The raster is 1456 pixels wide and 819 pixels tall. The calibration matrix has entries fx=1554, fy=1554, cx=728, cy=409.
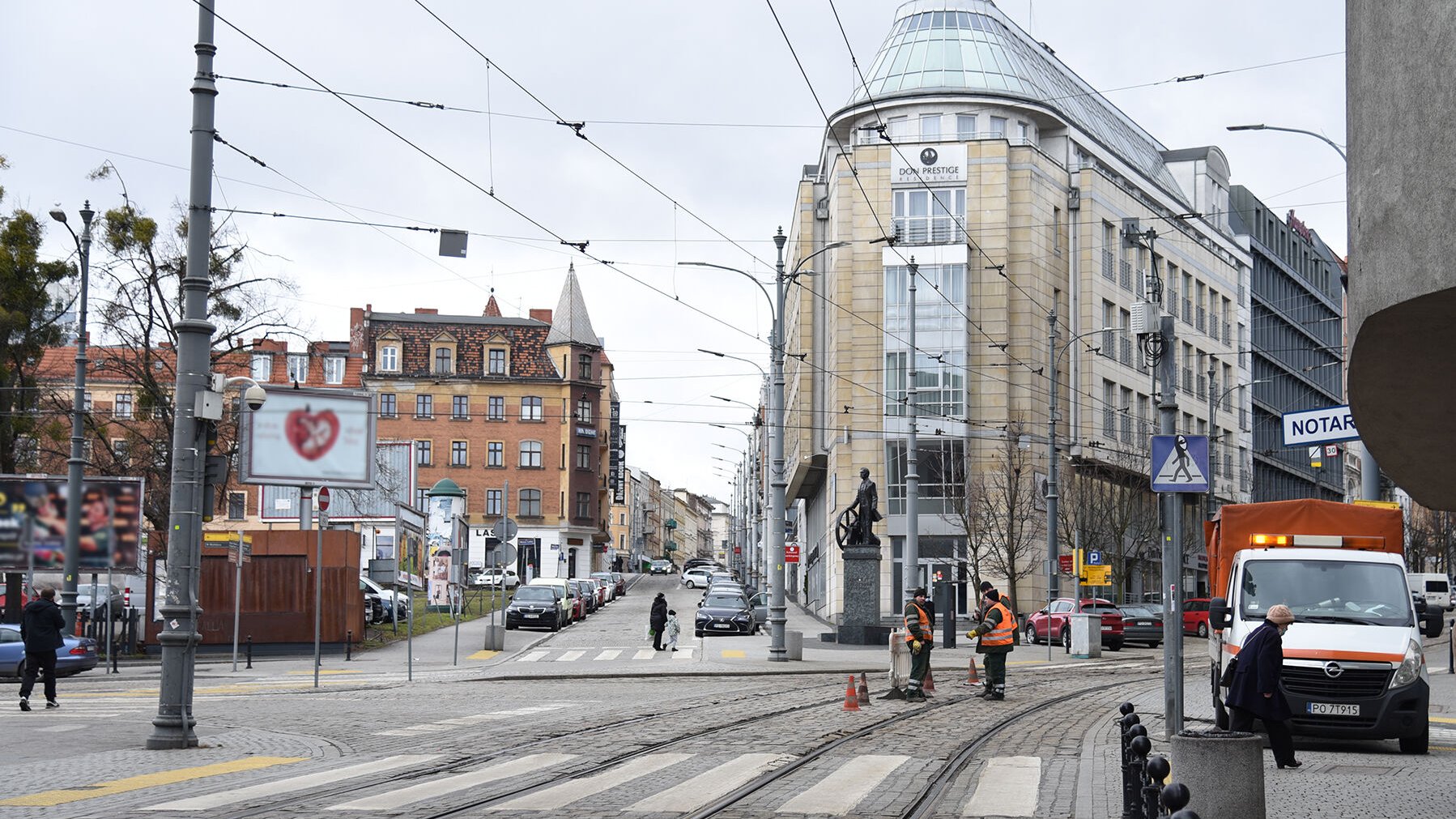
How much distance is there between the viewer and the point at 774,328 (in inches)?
1412

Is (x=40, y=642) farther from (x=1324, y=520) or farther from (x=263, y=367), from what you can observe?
(x=263, y=367)

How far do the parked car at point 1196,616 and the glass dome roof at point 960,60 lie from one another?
2247cm

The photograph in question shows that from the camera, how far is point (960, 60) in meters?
63.6

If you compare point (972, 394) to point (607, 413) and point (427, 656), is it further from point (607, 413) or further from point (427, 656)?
point (607, 413)

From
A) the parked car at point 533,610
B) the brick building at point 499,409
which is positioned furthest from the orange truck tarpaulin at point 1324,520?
the brick building at point 499,409

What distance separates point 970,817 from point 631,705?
11696mm

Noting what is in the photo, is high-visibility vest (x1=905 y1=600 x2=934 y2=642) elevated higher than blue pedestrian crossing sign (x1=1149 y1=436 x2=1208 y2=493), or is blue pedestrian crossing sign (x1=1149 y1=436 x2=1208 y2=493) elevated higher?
blue pedestrian crossing sign (x1=1149 y1=436 x2=1208 y2=493)

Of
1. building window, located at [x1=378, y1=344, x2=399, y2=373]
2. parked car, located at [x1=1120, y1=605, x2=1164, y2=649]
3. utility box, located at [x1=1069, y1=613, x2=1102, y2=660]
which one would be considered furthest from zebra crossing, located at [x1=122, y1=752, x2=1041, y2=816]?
building window, located at [x1=378, y1=344, x2=399, y2=373]

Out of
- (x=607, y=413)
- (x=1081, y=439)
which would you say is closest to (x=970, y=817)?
(x=1081, y=439)

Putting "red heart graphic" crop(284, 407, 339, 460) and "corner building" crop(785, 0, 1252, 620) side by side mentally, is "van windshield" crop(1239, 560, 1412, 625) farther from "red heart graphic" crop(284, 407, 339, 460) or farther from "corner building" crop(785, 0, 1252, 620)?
"corner building" crop(785, 0, 1252, 620)

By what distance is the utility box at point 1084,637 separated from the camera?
134 ft

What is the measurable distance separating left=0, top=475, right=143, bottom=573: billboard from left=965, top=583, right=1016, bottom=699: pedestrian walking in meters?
19.2

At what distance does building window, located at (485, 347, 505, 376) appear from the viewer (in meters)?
96.7

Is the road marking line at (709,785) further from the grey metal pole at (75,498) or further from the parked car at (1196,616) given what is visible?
the parked car at (1196,616)
